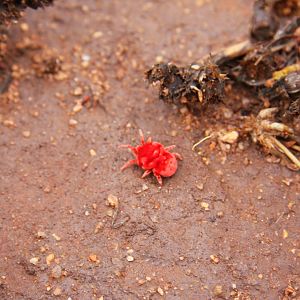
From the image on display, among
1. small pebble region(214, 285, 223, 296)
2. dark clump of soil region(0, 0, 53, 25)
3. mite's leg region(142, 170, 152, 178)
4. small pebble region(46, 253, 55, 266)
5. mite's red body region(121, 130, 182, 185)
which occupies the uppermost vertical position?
dark clump of soil region(0, 0, 53, 25)

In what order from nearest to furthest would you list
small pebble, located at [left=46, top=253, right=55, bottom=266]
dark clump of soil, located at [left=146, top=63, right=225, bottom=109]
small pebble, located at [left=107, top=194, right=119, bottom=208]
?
small pebble, located at [left=46, top=253, right=55, bottom=266], small pebble, located at [left=107, top=194, right=119, bottom=208], dark clump of soil, located at [left=146, top=63, right=225, bottom=109]

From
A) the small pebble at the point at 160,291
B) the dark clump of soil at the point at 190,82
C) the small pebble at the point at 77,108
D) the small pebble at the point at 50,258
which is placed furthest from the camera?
the small pebble at the point at 77,108

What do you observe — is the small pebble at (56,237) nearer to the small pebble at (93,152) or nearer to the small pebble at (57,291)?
the small pebble at (57,291)

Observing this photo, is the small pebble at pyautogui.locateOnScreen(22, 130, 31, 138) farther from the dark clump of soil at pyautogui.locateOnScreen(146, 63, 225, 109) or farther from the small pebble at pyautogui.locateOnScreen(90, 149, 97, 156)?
the dark clump of soil at pyautogui.locateOnScreen(146, 63, 225, 109)

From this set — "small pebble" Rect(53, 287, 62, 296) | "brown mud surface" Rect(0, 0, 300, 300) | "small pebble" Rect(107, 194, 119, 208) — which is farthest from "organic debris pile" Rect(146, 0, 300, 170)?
"small pebble" Rect(53, 287, 62, 296)

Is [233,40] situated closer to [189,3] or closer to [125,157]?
[189,3]

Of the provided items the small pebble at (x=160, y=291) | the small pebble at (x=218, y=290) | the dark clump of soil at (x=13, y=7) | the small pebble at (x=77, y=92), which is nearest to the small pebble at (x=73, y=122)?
the small pebble at (x=77, y=92)
